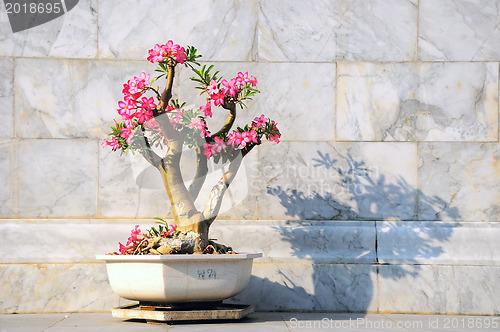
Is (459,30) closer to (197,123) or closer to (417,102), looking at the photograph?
(417,102)

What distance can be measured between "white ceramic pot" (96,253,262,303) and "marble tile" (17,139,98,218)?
147 centimetres

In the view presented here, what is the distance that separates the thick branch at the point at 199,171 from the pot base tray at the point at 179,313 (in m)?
1.15

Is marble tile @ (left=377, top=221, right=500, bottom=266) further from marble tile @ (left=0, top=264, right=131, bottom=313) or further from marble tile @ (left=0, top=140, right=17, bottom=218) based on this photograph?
marble tile @ (left=0, top=140, right=17, bottom=218)

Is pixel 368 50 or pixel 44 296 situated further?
pixel 368 50

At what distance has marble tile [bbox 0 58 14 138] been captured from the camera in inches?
278

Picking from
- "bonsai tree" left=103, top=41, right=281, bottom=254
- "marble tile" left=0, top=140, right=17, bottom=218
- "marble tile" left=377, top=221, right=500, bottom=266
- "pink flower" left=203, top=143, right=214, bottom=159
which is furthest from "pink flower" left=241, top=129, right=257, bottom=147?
"marble tile" left=0, top=140, right=17, bottom=218

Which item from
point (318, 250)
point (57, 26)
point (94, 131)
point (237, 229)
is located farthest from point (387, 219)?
point (57, 26)

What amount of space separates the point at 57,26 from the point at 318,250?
13.1 ft

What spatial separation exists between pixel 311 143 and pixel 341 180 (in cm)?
56

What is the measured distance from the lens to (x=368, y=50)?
726 centimetres

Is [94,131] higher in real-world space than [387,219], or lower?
higher

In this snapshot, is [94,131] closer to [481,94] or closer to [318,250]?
[318,250]

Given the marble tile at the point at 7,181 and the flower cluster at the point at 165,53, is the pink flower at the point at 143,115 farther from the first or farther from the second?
the marble tile at the point at 7,181

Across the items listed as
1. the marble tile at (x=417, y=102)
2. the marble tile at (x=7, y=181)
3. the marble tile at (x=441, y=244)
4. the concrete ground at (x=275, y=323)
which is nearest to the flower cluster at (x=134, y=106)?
the concrete ground at (x=275, y=323)
